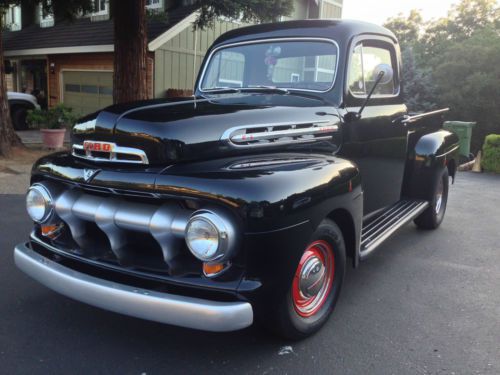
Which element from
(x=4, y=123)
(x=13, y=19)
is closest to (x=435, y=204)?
(x=4, y=123)

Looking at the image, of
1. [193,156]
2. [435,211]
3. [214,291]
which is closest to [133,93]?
[435,211]

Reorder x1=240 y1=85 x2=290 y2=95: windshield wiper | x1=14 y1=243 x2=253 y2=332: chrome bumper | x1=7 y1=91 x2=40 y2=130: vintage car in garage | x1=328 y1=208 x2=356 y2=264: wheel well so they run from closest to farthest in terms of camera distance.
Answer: x1=14 y1=243 x2=253 y2=332: chrome bumper → x1=328 y1=208 x2=356 y2=264: wheel well → x1=240 y1=85 x2=290 y2=95: windshield wiper → x1=7 y1=91 x2=40 y2=130: vintage car in garage

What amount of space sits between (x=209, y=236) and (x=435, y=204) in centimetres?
357

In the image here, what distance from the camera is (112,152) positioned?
2.71 meters

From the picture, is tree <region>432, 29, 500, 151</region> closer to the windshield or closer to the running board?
the running board

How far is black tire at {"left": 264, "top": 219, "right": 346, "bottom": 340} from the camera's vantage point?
2.53 m

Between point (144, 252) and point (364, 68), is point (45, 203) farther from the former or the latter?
point (364, 68)

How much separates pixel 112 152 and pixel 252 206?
0.96 metres

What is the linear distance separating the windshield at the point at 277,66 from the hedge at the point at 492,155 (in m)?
8.09

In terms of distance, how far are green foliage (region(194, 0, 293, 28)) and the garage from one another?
5908 millimetres

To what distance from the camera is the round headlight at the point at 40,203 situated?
2871mm

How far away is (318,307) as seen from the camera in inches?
116

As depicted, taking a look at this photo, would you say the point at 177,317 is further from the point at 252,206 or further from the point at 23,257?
the point at 23,257

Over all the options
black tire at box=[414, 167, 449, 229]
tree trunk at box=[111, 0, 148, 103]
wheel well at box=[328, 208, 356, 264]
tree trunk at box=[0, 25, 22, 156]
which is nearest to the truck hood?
wheel well at box=[328, 208, 356, 264]
